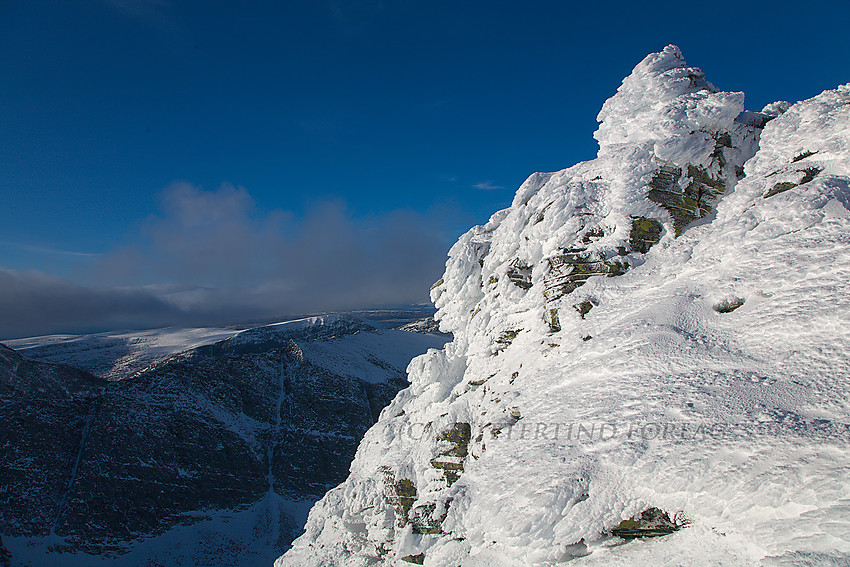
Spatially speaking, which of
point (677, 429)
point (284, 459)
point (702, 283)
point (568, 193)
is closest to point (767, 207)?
point (702, 283)

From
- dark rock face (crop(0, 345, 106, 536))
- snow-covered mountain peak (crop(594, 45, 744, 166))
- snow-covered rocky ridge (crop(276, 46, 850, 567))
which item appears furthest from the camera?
dark rock face (crop(0, 345, 106, 536))

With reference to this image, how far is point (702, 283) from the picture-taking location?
2167cm

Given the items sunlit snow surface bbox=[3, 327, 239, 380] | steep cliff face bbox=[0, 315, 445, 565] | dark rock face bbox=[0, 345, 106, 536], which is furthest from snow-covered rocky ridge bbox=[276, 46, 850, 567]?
sunlit snow surface bbox=[3, 327, 239, 380]

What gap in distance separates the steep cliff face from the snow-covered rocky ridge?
2435 inches

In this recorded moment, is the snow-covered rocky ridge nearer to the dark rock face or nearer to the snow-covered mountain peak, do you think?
the snow-covered mountain peak

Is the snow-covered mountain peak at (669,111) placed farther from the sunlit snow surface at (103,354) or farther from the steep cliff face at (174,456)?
the sunlit snow surface at (103,354)

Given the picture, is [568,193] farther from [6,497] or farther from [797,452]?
[6,497]

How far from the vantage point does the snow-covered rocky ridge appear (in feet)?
45.2

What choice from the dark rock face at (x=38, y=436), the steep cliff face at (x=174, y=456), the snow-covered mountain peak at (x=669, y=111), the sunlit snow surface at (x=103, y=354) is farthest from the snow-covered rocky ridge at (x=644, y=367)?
the sunlit snow surface at (x=103, y=354)

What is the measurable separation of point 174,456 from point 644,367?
330 feet

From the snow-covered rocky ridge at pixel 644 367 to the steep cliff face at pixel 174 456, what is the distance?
6186 cm

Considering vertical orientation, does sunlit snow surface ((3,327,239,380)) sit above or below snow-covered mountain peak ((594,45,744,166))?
Answer: below

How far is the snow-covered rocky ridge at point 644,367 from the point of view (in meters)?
13.8

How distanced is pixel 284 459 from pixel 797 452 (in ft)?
340
